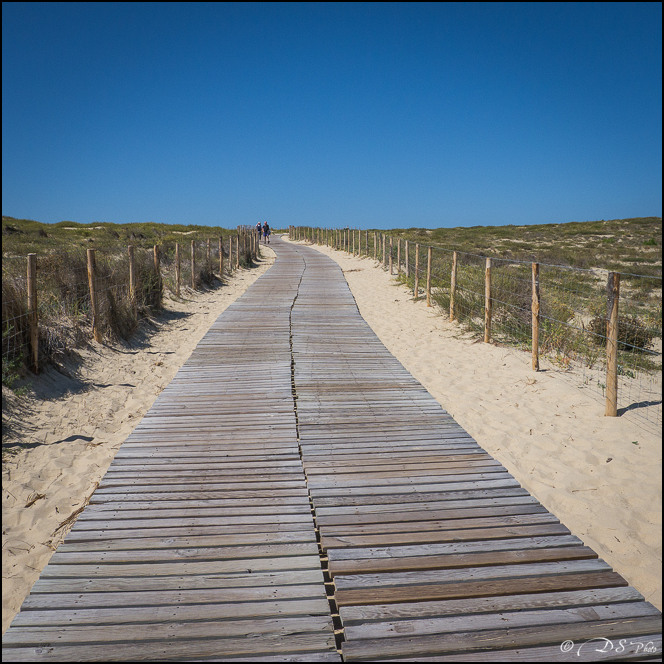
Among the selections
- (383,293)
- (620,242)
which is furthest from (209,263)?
(620,242)

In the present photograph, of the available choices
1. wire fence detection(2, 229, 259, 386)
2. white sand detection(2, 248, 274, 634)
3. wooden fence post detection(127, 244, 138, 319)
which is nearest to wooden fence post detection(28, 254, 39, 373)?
wire fence detection(2, 229, 259, 386)

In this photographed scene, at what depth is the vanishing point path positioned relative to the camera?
2297 millimetres

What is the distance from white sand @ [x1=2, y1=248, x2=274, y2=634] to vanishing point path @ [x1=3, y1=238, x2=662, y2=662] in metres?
0.35

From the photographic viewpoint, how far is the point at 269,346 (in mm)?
8023

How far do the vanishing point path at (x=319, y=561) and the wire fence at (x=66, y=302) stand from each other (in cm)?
227

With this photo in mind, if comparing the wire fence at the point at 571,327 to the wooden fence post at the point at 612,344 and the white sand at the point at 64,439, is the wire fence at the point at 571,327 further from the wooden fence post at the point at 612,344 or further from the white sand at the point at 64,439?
the white sand at the point at 64,439

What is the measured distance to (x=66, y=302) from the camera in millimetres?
8250

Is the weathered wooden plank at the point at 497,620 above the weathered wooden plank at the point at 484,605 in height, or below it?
below

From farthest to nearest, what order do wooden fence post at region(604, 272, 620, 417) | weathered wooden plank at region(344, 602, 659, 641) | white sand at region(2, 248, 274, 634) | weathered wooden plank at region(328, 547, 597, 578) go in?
wooden fence post at region(604, 272, 620, 417) → white sand at region(2, 248, 274, 634) → weathered wooden plank at region(328, 547, 597, 578) → weathered wooden plank at region(344, 602, 659, 641)

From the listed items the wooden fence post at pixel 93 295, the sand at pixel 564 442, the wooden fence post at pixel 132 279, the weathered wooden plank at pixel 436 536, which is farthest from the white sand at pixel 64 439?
the sand at pixel 564 442

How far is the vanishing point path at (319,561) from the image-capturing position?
2.30 m

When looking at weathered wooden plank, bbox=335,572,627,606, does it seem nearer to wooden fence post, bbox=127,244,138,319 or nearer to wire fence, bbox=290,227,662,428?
wire fence, bbox=290,227,662,428

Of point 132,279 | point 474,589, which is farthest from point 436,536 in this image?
point 132,279

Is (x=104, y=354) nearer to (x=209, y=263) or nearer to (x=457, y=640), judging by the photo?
(x=457, y=640)
